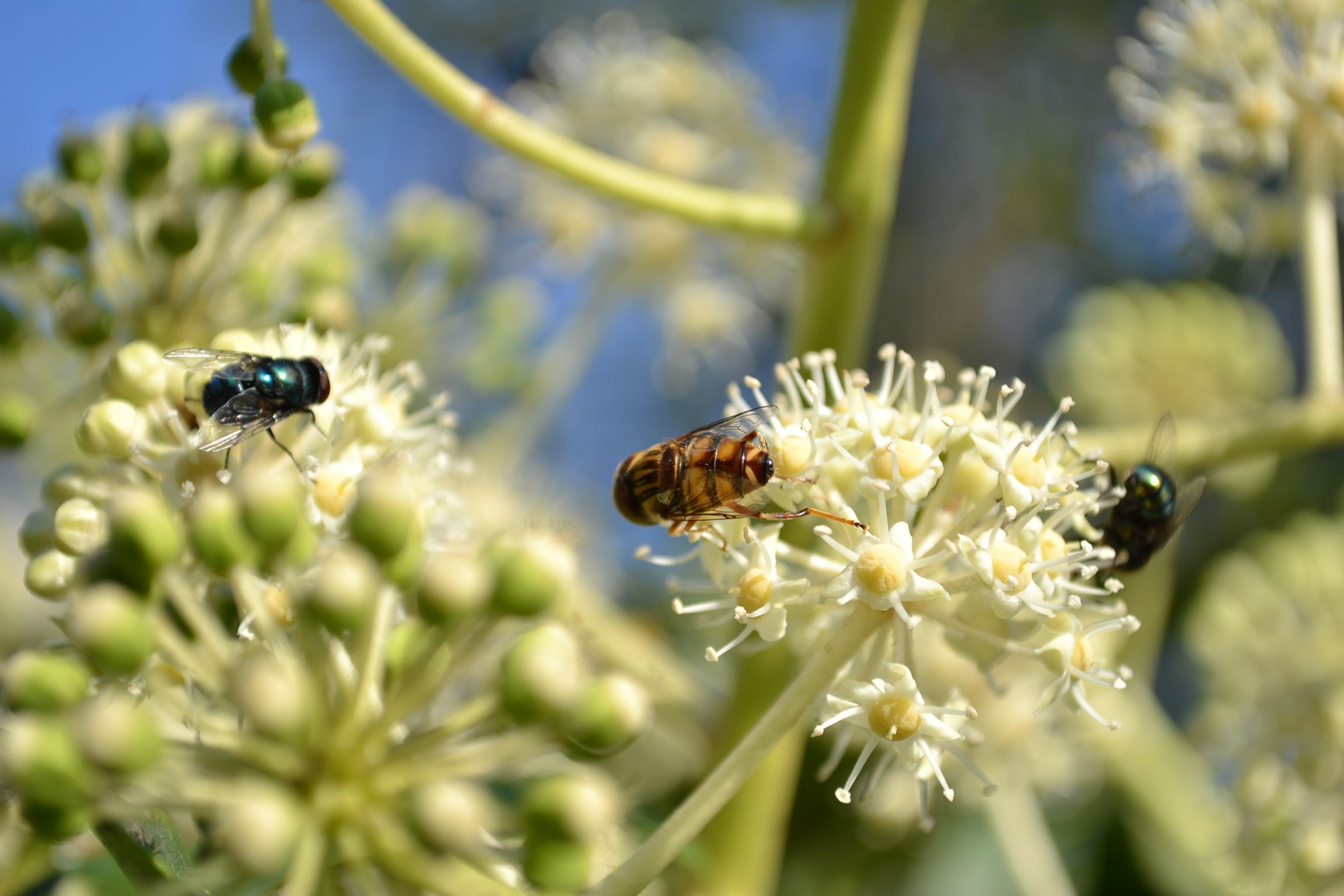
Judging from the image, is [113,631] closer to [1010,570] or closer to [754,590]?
[754,590]

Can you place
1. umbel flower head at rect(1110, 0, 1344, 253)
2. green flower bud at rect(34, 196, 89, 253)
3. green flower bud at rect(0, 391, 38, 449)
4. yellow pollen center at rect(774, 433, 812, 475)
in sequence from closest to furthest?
1. yellow pollen center at rect(774, 433, 812, 475)
2. green flower bud at rect(0, 391, 38, 449)
3. green flower bud at rect(34, 196, 89, 253)
4. umbel flower head at rect(1110, 0, 1344, 253)

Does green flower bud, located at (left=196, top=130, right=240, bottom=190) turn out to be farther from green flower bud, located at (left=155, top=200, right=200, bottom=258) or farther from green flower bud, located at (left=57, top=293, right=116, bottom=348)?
green flower bud, located at (left=57, top=293, right=116, bottom=348)

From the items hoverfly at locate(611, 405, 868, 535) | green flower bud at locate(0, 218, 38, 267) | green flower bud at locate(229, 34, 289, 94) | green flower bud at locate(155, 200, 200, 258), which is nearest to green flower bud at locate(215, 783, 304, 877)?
hoverfly at locate(611, 405, 868, 535)

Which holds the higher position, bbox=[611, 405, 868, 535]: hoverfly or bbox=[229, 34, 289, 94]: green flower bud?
bbox=[229, 34, 289, 94]: green flower bud

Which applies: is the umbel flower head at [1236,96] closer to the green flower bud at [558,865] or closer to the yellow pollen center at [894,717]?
the yellow pollen center at [894,717]

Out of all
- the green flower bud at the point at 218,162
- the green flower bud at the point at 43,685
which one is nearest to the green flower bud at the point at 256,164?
the green flower bud at the point at 218,162

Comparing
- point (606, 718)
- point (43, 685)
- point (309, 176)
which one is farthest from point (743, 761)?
point (309, 176)
